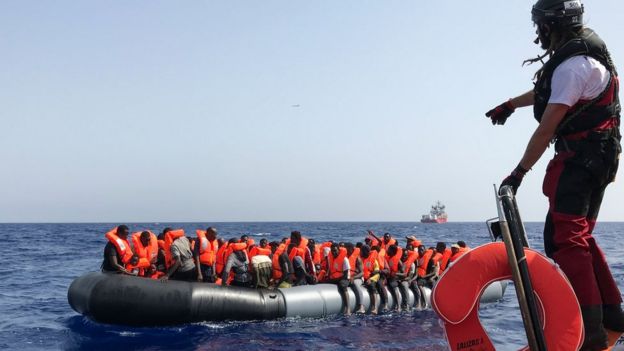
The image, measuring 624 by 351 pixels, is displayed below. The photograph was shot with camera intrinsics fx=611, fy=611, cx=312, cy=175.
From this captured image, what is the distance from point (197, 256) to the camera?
48.3ft

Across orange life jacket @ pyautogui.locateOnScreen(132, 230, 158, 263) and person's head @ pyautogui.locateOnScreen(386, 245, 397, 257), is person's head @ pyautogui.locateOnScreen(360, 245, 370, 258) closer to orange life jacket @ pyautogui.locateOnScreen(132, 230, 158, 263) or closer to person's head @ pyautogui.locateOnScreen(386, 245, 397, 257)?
person's head @ pyautogui.locateOnScreen(386, 245, 397, 257)

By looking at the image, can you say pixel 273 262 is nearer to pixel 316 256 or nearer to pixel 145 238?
pixel 316 256

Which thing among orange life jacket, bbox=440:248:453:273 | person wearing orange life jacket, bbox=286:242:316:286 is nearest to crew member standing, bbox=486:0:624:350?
person wearing orange life jacket, bbox=286:242:316:286

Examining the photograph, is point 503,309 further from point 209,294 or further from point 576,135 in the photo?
point 576,135

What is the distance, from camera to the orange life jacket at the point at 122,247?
13.6 metres

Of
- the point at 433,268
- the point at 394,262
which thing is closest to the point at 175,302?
the point at 394,262

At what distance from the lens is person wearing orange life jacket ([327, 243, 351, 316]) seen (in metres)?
15.8

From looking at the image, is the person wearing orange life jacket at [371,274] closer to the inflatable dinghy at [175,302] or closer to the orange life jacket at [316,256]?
the orange life jacket at [316,256]

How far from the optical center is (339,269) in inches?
631

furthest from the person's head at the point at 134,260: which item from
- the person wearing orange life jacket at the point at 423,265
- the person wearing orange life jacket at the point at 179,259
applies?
the person wearing orange life jacket at the point at 423,265

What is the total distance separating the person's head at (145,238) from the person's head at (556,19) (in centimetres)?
1223

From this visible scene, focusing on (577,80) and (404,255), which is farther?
(404,255)

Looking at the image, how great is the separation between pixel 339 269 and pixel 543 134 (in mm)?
13269

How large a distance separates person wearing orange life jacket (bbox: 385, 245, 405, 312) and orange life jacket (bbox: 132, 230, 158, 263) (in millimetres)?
6339
